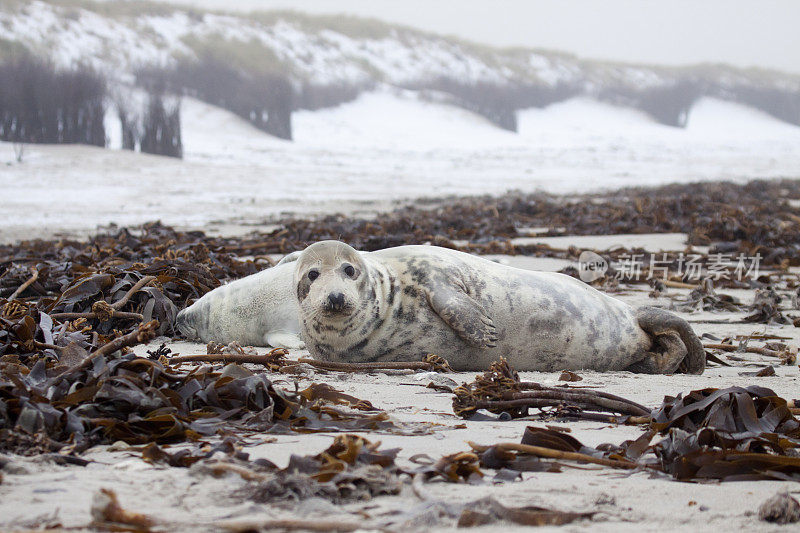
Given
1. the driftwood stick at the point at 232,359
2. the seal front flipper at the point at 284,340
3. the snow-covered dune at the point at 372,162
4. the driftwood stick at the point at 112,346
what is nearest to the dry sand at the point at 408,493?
the driftwood stick at the point at 112,346

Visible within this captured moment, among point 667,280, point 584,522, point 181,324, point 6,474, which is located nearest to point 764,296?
point 667,280

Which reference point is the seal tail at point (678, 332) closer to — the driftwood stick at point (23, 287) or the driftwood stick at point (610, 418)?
the driftwood stick at point (610, 418)

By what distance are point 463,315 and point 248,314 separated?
5.20 feet

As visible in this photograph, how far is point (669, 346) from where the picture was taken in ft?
13.2

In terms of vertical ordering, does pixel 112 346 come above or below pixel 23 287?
above

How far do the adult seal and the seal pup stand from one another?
0.88m

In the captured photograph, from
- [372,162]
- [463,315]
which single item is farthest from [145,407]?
[372,162]

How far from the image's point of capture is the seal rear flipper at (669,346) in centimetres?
394

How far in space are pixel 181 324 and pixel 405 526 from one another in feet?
11.3

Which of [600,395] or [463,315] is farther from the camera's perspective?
[463,315]

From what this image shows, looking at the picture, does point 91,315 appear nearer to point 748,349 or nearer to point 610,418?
point 610,418

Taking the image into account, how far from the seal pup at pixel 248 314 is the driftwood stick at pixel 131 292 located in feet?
0.87

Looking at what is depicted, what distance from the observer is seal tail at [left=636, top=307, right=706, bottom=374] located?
12.9ft

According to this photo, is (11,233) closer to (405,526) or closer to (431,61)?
(405,526)
